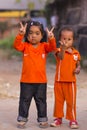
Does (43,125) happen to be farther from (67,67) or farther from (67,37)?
(67,37)

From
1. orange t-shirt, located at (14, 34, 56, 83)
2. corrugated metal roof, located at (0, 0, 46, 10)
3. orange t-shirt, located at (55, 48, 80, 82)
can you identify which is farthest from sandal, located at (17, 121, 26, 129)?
corrugated metal roof, located at (0, 0, 46, 10)

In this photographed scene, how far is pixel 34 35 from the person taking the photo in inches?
251

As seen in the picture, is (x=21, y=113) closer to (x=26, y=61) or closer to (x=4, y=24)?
(x=26, y=61)

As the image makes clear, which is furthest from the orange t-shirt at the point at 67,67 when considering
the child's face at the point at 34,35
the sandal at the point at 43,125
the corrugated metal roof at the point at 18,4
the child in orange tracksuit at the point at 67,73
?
the corrugated metal roof at the point at 18,4

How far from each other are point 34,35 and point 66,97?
988mm

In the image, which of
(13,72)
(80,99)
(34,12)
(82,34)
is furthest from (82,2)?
(34,12)

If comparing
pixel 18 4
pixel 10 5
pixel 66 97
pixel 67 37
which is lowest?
pixel 10 5

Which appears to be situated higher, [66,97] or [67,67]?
[67,67]

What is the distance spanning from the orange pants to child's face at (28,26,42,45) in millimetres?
685

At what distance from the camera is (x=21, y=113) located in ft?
21.5

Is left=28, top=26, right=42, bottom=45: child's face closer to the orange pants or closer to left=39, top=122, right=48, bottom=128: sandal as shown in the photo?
the orange pants

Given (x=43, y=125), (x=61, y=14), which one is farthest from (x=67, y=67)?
(x=61, y=14)

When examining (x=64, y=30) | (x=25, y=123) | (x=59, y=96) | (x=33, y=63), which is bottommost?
(x=25, y=123)

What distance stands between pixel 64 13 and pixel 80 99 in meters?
11.7
